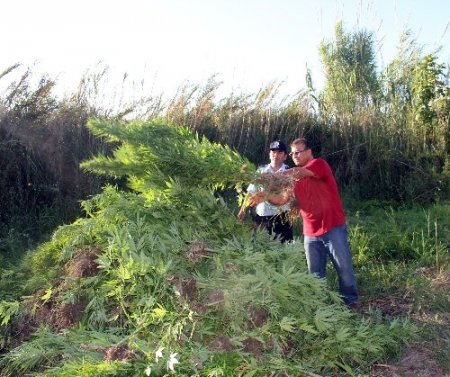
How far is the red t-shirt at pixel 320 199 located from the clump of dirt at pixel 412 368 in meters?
1.46

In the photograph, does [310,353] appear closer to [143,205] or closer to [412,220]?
[143,205]

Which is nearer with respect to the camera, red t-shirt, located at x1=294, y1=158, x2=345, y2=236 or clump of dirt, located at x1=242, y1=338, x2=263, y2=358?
clump of dirt, located at x1=242, y1=338, x2=263, y2=358

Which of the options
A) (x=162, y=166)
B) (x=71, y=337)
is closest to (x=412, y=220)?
(x=162, y=166)

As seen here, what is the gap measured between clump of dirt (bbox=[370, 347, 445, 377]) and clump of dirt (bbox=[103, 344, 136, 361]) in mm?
1586

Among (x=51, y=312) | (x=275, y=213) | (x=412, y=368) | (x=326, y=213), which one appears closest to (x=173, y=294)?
(x=51, y=312)

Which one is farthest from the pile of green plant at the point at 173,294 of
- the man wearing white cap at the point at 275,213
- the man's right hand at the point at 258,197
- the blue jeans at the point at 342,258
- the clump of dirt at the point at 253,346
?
the man wearing white cap at the point at 275,213

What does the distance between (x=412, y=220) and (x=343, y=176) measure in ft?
6.85

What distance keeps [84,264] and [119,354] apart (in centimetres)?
105

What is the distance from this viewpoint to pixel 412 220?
8.23 metres

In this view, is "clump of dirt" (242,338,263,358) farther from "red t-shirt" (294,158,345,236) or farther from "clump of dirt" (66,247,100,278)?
"red t-shirt" (294,158,345,236)

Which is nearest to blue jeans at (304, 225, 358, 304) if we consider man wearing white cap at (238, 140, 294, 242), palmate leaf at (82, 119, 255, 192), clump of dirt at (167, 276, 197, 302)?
man wearing white cap at (238, 140, 294, 242)

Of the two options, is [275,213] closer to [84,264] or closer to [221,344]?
[84,264]

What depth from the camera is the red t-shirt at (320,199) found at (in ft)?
17.7

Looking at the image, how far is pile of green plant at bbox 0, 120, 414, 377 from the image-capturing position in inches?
148
